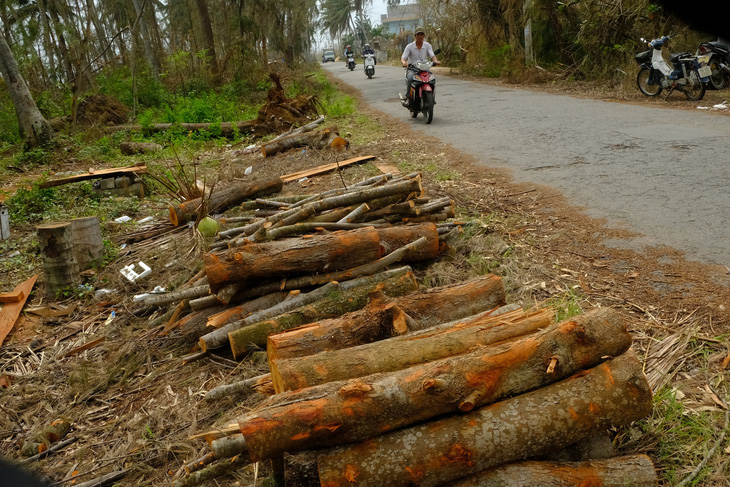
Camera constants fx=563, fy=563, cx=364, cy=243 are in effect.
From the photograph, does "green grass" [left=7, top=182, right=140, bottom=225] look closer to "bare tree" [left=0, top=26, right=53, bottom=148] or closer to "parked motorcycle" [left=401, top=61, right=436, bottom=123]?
"bare tree" [left=0, top=26, right=53, bottom=148]

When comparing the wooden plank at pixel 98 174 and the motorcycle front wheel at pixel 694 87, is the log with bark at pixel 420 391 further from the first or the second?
the motorcycle front wheel at pixel 694 87

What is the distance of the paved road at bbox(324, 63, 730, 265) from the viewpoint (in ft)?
17.0

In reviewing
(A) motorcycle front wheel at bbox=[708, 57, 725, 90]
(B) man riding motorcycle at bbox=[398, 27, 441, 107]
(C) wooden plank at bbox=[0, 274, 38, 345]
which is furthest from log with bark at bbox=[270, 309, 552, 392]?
(A) motorcycle front wheel at bbox=[708, 57, 725, 90]

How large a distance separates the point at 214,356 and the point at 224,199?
138 inches

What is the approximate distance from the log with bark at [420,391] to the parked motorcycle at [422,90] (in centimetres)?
981

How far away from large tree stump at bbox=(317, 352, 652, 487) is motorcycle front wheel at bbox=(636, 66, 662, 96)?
1211 cm

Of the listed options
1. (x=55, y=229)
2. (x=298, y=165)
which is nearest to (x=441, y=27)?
(x=298, y=165)

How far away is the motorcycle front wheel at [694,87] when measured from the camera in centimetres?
1148

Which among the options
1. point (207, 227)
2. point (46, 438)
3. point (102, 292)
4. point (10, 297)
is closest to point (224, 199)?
point (207, 227)

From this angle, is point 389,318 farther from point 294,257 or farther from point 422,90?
point 422,90

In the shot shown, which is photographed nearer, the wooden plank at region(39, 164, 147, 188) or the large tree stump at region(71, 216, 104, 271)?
the large tree stump at region(71, 216, 104, 271)

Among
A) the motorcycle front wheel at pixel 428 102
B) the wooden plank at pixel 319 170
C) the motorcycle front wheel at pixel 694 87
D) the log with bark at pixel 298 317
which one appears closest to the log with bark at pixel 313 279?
the log with bark at pixel 298 317

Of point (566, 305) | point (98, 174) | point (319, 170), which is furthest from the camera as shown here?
point (98, 174)

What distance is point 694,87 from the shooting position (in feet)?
38.3
